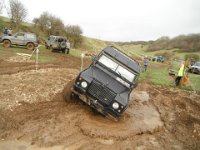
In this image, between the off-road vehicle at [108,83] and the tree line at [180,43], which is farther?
the tree line at [180,43]

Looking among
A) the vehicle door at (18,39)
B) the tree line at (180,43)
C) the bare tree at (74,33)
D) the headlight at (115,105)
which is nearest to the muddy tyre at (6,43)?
the vehicle door at (18,39)

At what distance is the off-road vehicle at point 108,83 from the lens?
725 centimetres

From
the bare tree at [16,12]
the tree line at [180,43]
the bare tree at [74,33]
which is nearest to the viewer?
the bare tree at [16,12]

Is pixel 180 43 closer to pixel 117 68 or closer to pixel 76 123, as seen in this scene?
pixel 117 68

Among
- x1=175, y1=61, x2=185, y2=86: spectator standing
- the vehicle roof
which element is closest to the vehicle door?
x1=175, y1=61, x2=185, y2=86: spectator standing

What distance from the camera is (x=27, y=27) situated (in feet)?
146

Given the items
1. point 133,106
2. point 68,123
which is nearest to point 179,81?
point 133,106

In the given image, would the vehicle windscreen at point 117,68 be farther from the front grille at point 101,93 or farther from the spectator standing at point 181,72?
the spectator standing at point 181,72

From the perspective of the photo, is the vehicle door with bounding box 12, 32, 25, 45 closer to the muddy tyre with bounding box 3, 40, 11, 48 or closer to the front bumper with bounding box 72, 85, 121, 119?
the muddy tyre with bounding box 3, 40, 11, 48

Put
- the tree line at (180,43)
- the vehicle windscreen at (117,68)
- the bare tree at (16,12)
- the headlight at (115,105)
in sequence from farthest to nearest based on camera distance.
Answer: the tree line at (180,43) < the bare tree at (16,12) < the vehicle windscreen at (117,68) < the headlight at (115,105)

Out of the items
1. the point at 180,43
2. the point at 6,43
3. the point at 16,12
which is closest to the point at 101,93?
the point at 6,43

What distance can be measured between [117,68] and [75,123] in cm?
252

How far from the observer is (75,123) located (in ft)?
22.7

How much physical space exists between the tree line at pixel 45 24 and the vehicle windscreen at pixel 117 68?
3522 centimetres
